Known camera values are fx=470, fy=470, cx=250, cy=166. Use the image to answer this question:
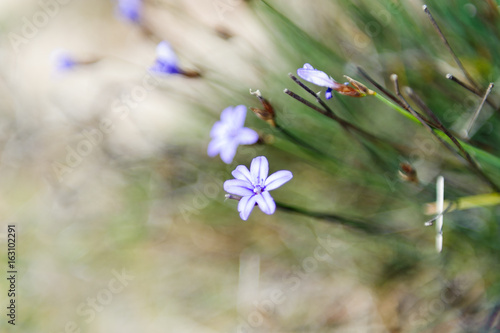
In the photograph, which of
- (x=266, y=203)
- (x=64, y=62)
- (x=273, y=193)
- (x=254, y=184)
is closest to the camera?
(x=266, y=203)

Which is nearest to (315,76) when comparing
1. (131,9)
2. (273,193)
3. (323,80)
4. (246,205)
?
(323,80)

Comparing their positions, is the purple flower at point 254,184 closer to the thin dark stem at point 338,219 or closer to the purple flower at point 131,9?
the thin dark stem at point 338,219

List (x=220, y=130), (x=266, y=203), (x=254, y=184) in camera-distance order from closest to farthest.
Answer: (x=266, y=203) → (x=254, y=184) → (x=220, y=130)

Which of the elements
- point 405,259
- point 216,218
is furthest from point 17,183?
point 405,259

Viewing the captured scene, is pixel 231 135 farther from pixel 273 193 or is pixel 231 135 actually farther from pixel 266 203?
pixel 273 193

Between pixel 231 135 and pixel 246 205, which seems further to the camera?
pixel 231 135

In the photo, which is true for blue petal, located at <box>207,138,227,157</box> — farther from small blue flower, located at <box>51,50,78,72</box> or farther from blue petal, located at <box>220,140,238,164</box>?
small blue flower, located at <box>51,50,78,72</box>

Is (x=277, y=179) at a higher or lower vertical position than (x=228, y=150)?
lower
